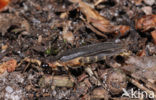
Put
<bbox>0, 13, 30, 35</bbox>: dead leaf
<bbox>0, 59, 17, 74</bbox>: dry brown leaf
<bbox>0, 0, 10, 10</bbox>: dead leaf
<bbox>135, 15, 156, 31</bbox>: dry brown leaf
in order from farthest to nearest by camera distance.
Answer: <bbox>0, 0, 10, 10</bbox>: dead leaf → <bbox>0, 13, 30, 35</bbox>: dead leaf → <bbox>135, 15, 156, 31</bbox>: dry brown leaf → <bbox>0, 59, 17, 74</bbox>: dry brown leaf

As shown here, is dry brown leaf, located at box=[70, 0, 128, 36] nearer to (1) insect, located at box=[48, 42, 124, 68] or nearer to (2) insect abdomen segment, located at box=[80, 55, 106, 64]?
(1) insect, located at box=[48, 42, 124, 68]

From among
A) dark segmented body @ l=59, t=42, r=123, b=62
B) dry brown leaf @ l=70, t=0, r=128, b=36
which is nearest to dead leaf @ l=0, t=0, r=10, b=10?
dry brown leaf @ l=70, t=0, r=128, b=36

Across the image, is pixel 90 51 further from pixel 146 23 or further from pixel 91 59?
pixel 146 23

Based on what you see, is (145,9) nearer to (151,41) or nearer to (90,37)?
(151,41)

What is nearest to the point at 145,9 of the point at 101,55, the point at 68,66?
the point at 101,55

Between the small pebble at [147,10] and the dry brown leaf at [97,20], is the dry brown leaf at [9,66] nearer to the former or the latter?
the dry brown leaf at [97,20]
